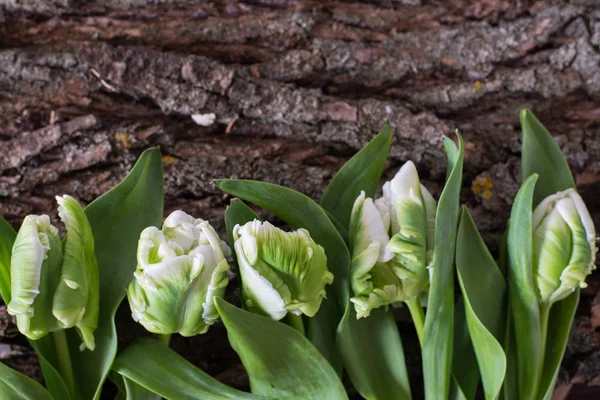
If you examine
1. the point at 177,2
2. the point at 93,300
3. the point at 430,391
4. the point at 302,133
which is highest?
the point at 177,2

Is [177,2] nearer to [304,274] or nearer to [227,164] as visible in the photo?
[227,164]

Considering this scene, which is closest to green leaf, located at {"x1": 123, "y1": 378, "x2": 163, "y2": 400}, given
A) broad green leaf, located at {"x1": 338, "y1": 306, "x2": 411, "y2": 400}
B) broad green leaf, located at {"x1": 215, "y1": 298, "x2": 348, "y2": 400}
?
broad green leaf, located at {"x1": 215, "y1": 298, "x2": 348, "y2": 400}

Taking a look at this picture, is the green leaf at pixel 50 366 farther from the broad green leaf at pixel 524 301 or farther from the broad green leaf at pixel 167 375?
the broad green leaf at pixel 524 301

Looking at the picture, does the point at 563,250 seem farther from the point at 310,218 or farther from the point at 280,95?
the point at 280,95

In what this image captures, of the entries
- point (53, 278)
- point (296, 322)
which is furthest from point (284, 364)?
point (53, 278)

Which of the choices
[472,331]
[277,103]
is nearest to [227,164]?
[277,103]

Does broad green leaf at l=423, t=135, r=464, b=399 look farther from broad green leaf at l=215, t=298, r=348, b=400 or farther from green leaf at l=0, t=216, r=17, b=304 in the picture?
green leaf at l=0, t=216, r=17, b=304
